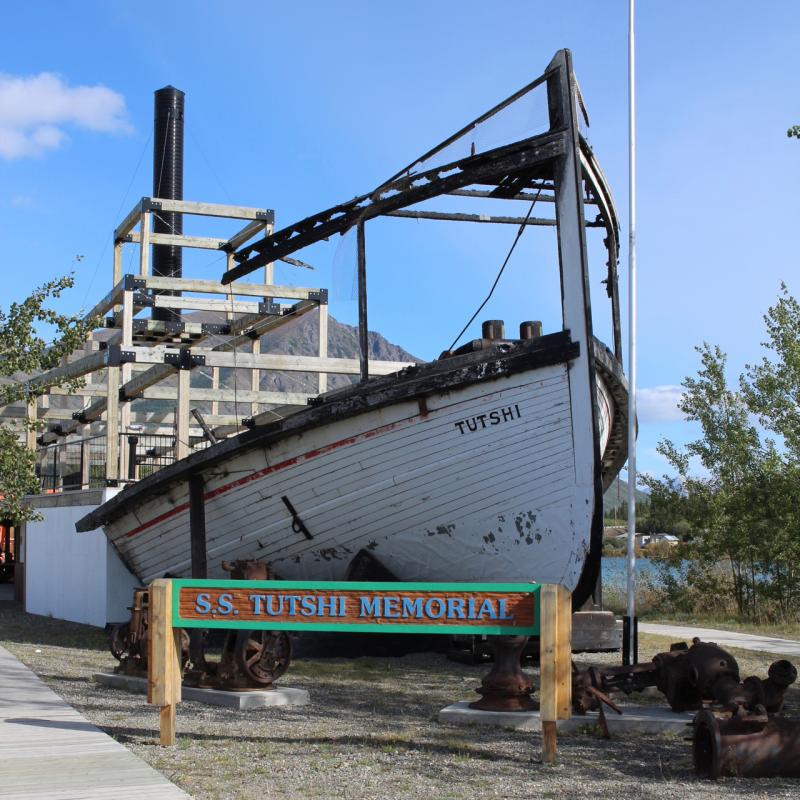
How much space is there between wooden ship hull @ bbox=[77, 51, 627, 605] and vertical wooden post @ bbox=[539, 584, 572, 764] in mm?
3683

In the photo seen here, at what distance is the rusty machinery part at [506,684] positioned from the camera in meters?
7.29

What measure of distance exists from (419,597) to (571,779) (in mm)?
1360

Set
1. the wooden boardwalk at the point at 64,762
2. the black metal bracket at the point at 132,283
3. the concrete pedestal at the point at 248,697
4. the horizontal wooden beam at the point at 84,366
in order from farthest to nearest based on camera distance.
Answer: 1. the black metal bracket at the point at 132,283
2. the horizontal wooden beam at the point at 84,366
3. the concrete pedestal at the point at 248,697
4. the wooden boardwalk at the point at 64,762

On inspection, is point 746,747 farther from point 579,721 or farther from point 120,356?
point 120,356

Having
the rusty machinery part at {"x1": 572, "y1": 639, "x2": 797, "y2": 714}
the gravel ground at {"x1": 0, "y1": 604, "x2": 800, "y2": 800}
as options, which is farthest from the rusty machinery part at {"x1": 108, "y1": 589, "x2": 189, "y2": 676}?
the rusty machinery part at {"x1": 572, "y1": 639, "x2": 797, "y2": 714}

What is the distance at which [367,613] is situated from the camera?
6.51 meters

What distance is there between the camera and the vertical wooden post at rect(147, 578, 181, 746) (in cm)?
639

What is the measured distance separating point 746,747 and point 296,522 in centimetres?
583

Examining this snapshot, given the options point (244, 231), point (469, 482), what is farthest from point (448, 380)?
point (244, 231)

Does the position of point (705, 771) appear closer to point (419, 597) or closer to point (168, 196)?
point (419, 597)

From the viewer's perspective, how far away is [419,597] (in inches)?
252

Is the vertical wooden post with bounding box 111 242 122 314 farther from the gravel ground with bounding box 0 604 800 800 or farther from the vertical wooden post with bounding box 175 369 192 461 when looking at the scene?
the gravel ground with bounding box 0 604 800 800

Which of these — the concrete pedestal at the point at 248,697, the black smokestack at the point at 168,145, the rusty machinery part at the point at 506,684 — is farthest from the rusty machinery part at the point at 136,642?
the black smokestack at the point at 168,145

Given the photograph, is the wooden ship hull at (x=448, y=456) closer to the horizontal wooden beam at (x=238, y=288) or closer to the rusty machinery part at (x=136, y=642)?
the rusty machinery part at (x=136, y=642)
